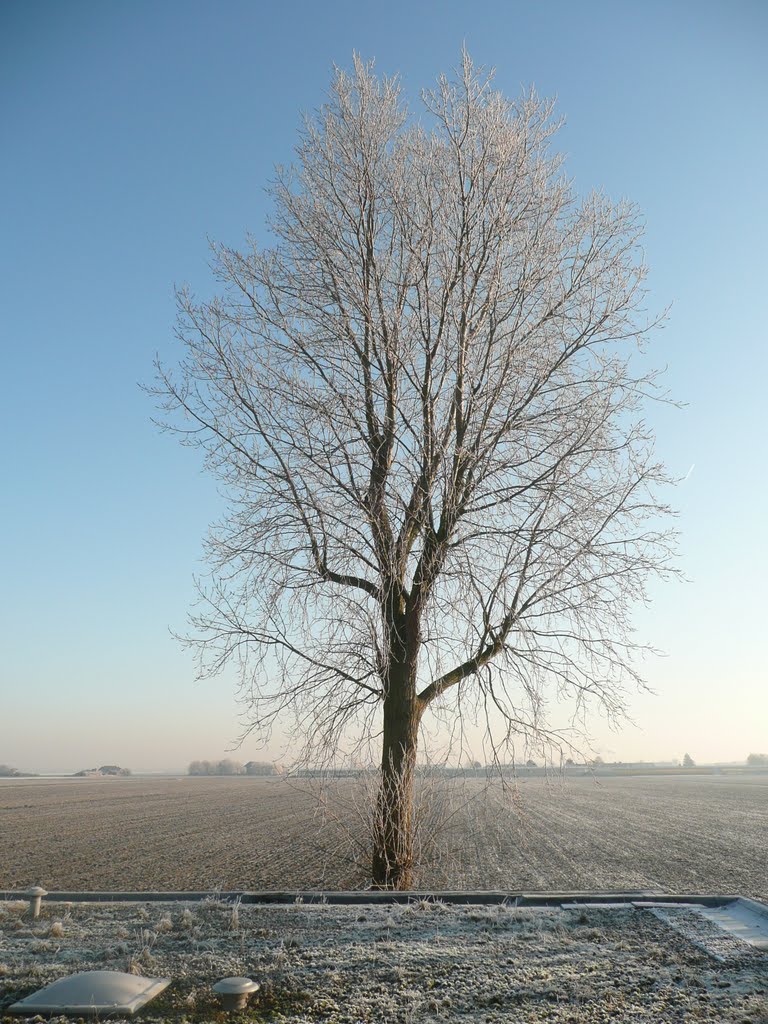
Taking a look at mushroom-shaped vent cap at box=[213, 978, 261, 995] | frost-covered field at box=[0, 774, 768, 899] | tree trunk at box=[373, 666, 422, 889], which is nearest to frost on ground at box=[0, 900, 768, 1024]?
mushroom-shaped vent cap at box=[213, 978, 261, 995]

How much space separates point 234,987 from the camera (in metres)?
3.66

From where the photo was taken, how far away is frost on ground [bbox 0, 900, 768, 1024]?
3803mm

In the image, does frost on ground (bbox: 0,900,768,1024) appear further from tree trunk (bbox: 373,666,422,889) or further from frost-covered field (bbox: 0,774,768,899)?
frost-covered field (bbox: 0,774,768,899)

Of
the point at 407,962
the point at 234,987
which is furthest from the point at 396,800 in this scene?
the point at 234,987

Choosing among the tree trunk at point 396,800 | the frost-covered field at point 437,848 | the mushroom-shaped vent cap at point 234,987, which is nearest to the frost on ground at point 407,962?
the mushroom-shaped vent cap at point 234,987

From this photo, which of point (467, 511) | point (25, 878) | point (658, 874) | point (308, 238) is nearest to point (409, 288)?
point (308, 238)

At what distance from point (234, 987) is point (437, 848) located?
21.5 feet

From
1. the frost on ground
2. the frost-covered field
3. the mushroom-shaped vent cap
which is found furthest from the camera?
the frost-covered field

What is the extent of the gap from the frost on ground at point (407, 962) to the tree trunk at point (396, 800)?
1.87 meters

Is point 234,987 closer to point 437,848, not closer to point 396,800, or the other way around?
point 396,800

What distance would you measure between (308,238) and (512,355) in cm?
303

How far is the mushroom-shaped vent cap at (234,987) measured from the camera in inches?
144

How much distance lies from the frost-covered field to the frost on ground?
7.55 feet

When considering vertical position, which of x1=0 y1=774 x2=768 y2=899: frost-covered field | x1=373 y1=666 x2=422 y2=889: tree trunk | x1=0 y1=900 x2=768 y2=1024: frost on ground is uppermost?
x1=373 y1=666 x2=422 y2=889: tree trunk
